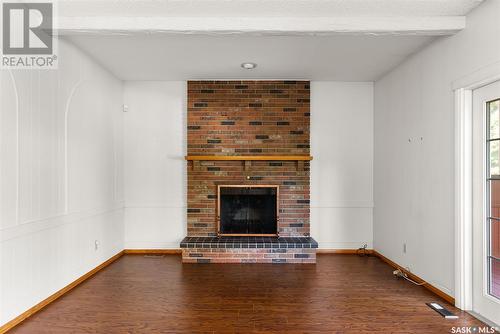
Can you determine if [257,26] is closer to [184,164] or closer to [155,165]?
[184,164]

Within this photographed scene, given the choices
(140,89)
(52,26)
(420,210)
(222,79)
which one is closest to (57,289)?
(52,26)

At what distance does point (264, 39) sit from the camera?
3.04 meters

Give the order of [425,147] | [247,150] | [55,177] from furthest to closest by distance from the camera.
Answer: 1. [247,150]
2. [425,147]
3. [55,177]

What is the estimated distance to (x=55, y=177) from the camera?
9.67 feet

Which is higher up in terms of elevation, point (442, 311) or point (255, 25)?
point (255, 25)

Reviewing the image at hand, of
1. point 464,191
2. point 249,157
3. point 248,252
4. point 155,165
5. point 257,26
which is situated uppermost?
point 257,26

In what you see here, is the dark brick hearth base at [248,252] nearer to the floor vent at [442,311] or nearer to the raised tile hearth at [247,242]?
the raised tile hearth at [247,242]

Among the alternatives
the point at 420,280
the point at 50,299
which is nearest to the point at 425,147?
the point at 420,280

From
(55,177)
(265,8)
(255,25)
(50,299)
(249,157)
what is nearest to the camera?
(265,8)

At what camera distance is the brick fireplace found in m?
4.50

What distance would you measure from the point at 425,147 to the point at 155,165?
3475mm

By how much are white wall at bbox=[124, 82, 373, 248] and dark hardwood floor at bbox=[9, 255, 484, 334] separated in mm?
768

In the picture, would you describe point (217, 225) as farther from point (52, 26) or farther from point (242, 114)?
point (52, 26)

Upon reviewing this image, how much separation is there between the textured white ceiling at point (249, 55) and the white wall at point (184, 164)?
317 mm
